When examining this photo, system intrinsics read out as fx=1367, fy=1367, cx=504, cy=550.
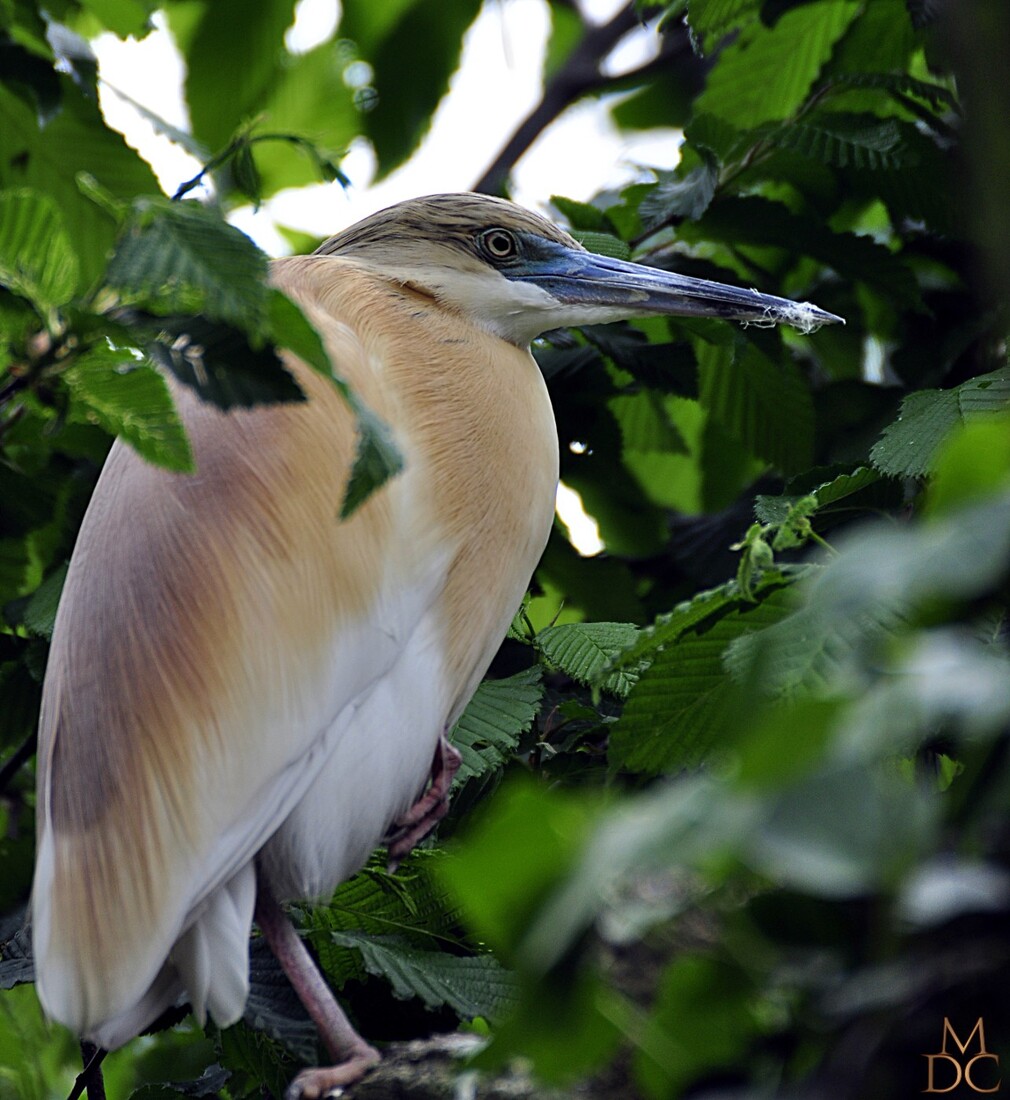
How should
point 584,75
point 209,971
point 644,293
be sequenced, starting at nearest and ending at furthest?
1. point 209,971
2. point 644,293
3. point 584,75

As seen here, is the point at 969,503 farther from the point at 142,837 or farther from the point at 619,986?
the point at 142,837

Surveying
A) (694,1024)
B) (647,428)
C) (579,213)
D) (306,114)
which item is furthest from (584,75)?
(694,1024)

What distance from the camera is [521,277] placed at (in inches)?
94.3

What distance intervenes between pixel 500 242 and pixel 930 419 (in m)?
0.81

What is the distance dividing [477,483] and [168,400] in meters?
0.89

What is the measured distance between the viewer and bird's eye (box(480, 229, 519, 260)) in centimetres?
241

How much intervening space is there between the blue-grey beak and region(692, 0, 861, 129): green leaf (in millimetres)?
867

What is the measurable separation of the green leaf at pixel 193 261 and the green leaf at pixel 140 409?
104 millimetres

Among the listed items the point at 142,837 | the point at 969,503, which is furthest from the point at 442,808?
the point at 969,503

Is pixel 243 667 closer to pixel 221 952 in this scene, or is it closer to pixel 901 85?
pixel 221 952

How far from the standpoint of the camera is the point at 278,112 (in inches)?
176

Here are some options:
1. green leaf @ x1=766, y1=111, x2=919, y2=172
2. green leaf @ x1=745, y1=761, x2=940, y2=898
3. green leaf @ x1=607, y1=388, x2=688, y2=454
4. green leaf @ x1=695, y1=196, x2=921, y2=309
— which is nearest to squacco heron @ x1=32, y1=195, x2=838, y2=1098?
green leaf @ x1=695, y1=196, x2=921, y2=309

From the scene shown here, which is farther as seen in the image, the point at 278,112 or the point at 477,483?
the point at 278,112

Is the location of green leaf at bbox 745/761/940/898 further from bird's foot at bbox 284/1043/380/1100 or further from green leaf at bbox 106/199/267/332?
bird's foot at bbox 284/1043/380/1100
